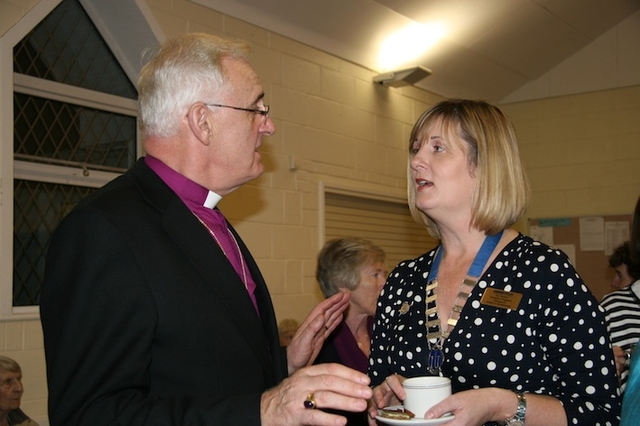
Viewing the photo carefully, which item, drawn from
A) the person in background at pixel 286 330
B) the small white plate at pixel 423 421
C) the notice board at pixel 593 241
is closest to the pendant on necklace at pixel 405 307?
the small white plate at pixel 423 421

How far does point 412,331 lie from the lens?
1.95m

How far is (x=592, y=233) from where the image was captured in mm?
6832

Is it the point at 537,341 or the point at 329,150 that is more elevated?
the point at 329,150

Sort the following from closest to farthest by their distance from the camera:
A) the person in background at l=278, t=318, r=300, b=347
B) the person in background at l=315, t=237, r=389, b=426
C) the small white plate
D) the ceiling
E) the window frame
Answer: the small white plate < the person in background at l=315, t=237, r=389, b=426 < the window frame < the person in background at l=278, t=318, r=300, b=347 < the ceiling

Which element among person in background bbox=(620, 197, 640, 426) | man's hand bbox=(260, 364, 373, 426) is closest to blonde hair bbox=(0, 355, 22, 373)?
man's hand bbox=(260, 364, 373, 426)

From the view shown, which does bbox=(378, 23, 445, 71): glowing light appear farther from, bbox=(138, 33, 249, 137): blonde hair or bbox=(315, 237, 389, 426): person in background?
bbox=(138, 33, 249, 137): blonde hair

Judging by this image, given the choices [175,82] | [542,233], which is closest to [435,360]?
[175,82]

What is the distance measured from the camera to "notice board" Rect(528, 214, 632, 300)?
6711 millimetres

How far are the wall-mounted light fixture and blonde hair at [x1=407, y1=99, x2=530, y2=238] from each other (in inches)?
152

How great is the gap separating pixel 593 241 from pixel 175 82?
5773mm

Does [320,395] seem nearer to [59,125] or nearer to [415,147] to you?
[415,147]

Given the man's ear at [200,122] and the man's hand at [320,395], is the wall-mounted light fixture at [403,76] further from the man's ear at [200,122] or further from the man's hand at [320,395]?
the man's hand at [320,395]

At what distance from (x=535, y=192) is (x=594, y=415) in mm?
5787

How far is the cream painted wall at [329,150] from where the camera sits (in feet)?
15.0
